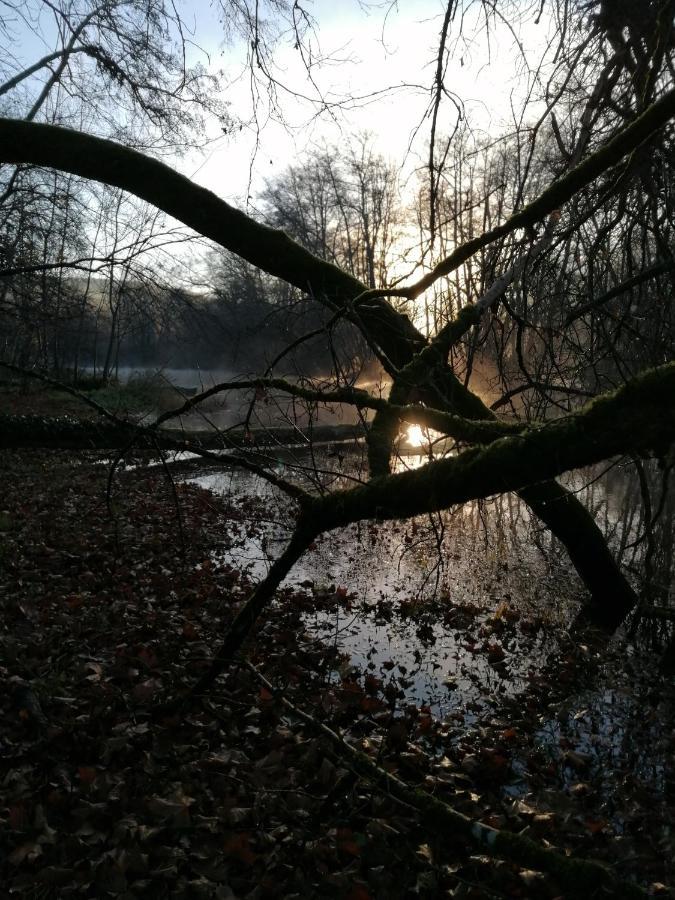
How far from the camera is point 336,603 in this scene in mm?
5730

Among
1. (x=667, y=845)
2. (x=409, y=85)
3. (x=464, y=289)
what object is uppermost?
(x=409, y=85)

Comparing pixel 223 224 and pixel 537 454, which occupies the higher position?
pixel 223 224

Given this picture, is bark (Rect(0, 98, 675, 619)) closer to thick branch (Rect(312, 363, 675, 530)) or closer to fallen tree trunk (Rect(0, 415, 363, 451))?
thick branch (Rect(312, 363, 675, 530))

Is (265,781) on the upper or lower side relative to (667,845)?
upper

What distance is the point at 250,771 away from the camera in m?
3.08

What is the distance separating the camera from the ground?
2445 millimetres

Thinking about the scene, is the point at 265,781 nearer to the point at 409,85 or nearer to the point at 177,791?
the point at 177,791

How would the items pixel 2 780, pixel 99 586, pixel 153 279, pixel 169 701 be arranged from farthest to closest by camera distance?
pixel 99 586 < pixel 153 279 < pixel 169 701 < pixel 2 780

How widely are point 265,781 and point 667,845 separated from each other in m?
1.94

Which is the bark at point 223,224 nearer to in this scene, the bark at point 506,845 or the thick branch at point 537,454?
the thick branch at point 537,454

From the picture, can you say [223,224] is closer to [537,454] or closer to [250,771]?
[537,454]

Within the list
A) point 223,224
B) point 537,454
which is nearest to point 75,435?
point 223,224

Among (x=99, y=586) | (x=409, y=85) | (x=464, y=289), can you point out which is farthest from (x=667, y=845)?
(x=99, y=586)

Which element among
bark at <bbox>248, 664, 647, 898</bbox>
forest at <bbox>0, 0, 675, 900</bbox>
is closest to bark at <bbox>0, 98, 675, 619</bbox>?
forest at <bbox>0, 0, 675, 900</bbox>
